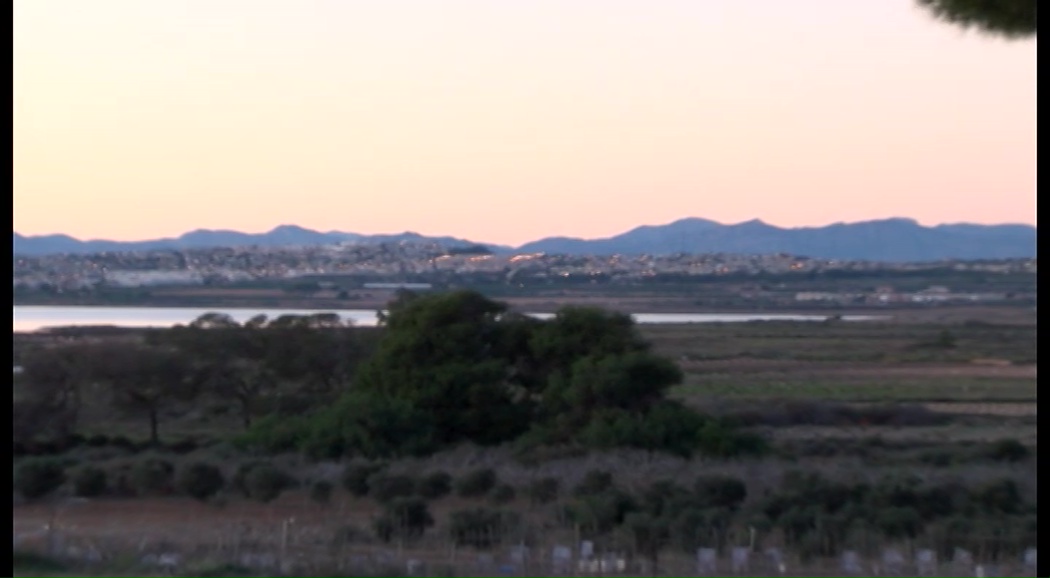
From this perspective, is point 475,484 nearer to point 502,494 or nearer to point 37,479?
point 502,494

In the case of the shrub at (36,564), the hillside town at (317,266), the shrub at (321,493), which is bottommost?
the shrub at (321,493)

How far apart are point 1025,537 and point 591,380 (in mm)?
11877

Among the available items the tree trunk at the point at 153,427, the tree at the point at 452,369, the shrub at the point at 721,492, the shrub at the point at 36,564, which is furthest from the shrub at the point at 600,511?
the tree trunk at the point at 153,427

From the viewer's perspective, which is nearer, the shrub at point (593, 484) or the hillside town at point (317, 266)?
the shrub at point (593, 484)

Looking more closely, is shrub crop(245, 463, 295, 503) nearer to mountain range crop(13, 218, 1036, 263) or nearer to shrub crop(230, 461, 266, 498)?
shrub crop(230, 461, 266, 498)

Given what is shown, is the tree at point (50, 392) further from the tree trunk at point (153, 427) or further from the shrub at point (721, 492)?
the shrub at point (721, 492)

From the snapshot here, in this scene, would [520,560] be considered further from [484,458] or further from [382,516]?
[484,458]

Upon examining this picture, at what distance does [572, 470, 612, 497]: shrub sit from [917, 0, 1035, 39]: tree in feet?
38.5

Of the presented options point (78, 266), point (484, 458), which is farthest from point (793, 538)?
point (78, 266)

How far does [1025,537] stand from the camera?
1485 cm

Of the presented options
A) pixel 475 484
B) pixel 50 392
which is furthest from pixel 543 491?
pixel 50 392

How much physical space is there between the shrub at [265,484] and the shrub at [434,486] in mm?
1908

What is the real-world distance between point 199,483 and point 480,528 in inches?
260

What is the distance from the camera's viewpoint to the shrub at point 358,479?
20.5m
